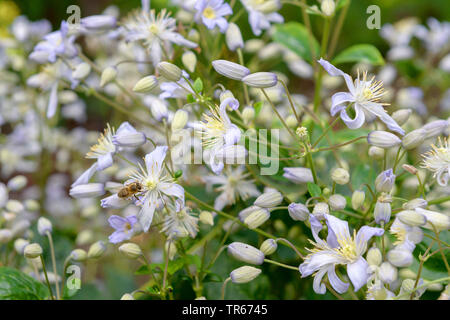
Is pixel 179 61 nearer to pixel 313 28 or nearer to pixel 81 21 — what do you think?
pixel 81 21

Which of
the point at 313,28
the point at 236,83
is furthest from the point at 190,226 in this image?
the point at 313,28

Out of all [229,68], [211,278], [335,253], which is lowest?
[211,278]

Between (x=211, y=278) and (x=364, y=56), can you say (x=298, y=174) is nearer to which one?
(x=211, y=278)

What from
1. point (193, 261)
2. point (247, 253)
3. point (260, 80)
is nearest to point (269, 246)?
point (247, 253)

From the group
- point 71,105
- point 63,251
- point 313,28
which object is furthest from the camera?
point 313,28

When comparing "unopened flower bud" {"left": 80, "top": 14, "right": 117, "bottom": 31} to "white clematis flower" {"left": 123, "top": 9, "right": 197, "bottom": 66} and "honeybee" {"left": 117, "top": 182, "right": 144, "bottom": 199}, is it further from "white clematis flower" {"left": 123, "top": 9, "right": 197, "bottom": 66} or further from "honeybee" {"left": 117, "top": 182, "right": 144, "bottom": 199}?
"honeybee" {"left": 117, "top": 182, "right": 144, "bottom": 199}

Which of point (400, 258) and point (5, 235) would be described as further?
point (5, 235)
